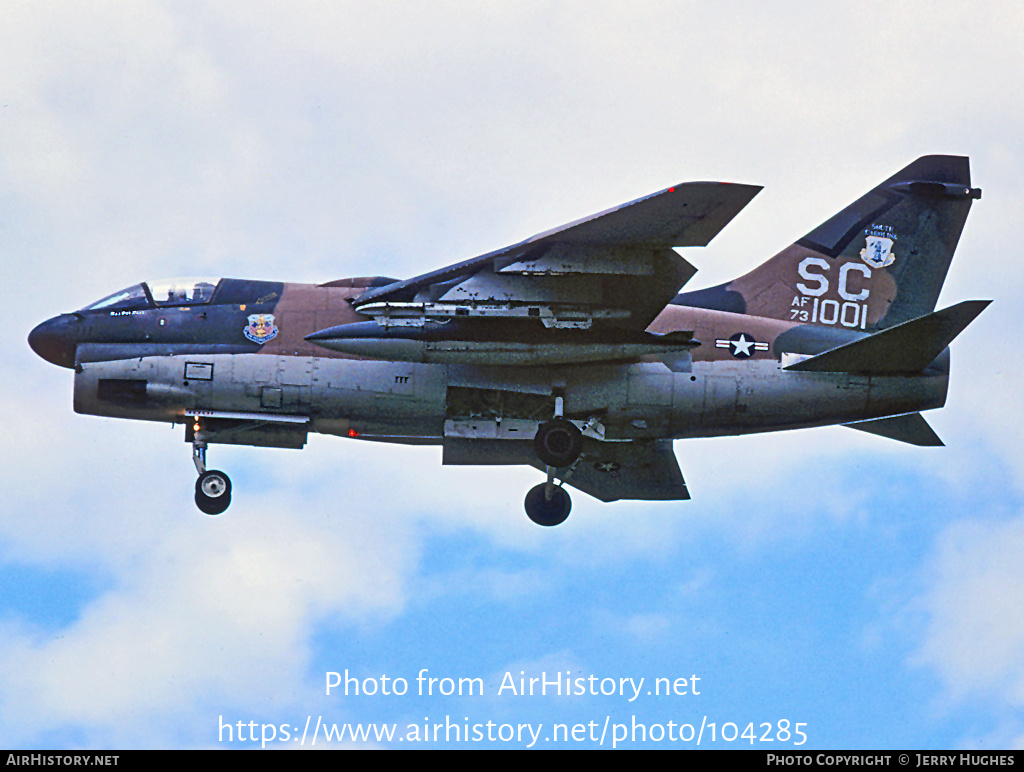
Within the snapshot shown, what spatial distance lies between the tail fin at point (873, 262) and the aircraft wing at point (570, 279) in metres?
3.15

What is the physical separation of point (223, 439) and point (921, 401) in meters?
11.9

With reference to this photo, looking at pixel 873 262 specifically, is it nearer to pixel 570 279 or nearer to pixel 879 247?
pixel 879 247

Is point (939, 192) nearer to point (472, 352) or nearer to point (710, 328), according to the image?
point (710, 328)

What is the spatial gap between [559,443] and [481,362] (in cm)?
198

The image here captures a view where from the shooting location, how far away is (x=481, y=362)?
Answer: 81.6ft

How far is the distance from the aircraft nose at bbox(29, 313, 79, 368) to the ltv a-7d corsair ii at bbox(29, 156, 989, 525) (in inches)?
0.9

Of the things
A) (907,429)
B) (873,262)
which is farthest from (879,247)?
(907,429)

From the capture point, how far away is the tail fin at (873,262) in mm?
27375

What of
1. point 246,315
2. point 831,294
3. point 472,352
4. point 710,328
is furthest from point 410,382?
point 831,294

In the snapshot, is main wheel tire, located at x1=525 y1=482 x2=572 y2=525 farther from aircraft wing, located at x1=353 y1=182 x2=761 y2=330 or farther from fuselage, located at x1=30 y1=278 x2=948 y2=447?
aircraft wing, located at x1=353 y1=182 x2=761 y2=330

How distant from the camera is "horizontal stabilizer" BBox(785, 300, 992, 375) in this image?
80.9ft

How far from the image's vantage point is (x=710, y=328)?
85.3 ft

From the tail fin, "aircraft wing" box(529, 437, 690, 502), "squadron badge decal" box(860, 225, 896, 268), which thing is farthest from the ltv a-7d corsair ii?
"squadron badge decal" box(860, 225, 896, 268)

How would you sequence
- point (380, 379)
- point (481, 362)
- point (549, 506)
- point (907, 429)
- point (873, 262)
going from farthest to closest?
point (873, 262), point (549, 506), point (907, 429), point (380, 379), point (481, 362)
